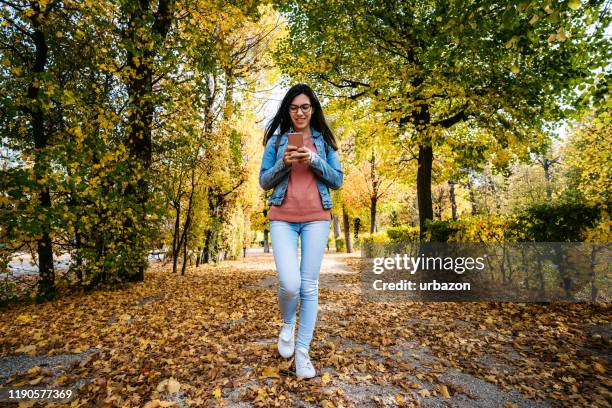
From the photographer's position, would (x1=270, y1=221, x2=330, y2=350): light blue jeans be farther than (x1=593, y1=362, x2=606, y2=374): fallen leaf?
No

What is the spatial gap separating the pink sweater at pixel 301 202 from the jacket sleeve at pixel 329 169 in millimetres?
102

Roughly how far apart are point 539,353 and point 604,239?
7.90 ft

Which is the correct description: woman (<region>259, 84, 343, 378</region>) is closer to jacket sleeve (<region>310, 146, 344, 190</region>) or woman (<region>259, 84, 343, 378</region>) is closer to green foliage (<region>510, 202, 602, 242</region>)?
jacket sleeve (<region>310, 146, 344, 190</region>)

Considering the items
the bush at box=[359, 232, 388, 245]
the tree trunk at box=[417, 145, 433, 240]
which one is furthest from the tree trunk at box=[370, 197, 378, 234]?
the tree trunk at box=[417, 145, 433, 240]

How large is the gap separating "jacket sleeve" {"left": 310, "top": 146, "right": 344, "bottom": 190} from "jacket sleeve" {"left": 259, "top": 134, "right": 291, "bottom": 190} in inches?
8.9

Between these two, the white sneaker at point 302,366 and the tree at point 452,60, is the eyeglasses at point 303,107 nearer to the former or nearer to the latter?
the white sneaker at point 302,366

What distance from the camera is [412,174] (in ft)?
42.2

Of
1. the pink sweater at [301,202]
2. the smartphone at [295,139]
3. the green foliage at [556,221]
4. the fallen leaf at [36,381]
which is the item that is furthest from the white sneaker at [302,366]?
the green foliage at [556,221]

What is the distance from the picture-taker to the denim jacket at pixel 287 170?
261 centimetres

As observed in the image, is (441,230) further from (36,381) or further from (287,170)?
(36,381)

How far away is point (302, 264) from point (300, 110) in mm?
1315

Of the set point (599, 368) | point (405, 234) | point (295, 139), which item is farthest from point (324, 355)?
point (405, 234)

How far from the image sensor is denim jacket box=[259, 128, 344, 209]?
2605mm

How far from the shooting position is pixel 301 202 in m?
2.63
